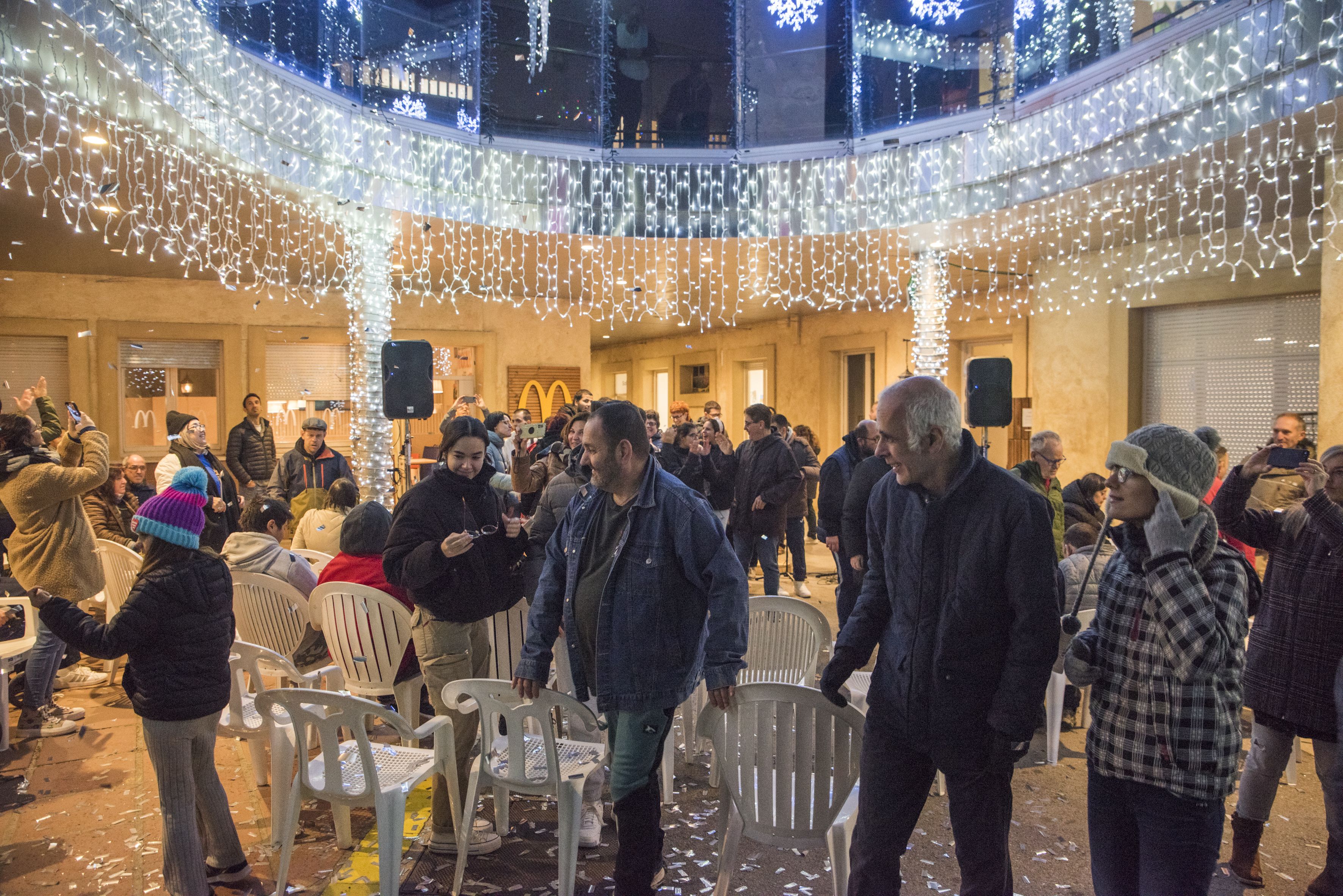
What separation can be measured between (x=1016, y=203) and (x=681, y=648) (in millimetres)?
7230

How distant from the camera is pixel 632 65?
10602 millimetres

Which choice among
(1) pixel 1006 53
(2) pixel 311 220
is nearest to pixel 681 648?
(2) pixel 311 220

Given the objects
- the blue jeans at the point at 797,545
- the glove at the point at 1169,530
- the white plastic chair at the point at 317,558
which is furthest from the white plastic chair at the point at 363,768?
the blue jeans at the point at 797,545

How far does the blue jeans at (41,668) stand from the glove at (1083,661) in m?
4.88

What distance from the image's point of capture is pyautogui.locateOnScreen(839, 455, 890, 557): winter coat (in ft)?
15.9

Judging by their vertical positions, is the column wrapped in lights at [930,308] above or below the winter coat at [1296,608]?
above

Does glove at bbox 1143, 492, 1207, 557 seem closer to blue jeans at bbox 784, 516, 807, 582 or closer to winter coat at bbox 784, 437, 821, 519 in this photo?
winter coat at bbox 784, 437, 821, 519

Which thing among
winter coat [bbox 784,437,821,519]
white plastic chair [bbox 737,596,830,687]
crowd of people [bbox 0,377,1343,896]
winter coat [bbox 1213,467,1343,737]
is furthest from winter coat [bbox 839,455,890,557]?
winter coat [bbox 784,437,821,519]

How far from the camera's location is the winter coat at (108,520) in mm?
5902

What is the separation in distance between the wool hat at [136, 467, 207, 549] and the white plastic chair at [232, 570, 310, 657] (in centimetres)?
139

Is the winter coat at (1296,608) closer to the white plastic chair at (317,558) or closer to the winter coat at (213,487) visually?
the white plastic chair at (317,558)

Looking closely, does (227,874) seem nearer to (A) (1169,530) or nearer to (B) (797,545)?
(A) (1169,530)

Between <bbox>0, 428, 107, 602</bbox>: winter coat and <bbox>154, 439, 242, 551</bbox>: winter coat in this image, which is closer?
<bbox>0, 428, 107, 602</bbox>: winter coat

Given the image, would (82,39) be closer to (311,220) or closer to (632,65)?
(311,220)
